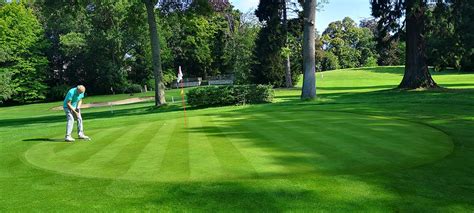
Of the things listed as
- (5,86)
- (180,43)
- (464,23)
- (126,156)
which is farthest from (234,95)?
(180,43)

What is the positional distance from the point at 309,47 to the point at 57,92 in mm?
48335

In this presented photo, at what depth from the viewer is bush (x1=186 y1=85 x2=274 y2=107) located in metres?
→ 26.2

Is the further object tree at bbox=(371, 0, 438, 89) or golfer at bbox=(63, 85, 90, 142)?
tree at bbox=(371, 0, 438, 89)

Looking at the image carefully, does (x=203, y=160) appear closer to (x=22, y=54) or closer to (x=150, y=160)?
(x=150, y=160)

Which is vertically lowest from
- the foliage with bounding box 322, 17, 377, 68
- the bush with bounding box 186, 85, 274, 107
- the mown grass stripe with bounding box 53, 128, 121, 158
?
the mown grass stripe with bounding box 53, 128, 121, 158

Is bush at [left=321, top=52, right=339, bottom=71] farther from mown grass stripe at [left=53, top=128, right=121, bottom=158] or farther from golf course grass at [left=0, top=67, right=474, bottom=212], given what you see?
mown grass stripe at [left=53, top=128, right=121, bottom=158]

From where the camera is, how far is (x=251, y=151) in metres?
9.10

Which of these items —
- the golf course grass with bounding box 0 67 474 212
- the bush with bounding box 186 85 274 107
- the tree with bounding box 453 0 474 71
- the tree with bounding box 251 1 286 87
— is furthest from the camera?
the tree with bounding box 251 1 286 87

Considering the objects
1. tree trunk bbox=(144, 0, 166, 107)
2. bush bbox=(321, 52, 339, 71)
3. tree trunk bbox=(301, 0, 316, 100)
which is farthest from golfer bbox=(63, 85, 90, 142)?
bush bbox=(321, 52, 339, 71)

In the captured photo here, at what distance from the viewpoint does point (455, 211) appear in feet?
18.0

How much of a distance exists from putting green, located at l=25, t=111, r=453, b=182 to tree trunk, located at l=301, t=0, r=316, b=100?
13310mm

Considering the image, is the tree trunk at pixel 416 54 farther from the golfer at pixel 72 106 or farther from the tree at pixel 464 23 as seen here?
the golfer at pixel 72 106

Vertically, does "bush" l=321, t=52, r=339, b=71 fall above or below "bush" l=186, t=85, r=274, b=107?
above

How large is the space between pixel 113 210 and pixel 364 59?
109698mm
